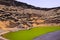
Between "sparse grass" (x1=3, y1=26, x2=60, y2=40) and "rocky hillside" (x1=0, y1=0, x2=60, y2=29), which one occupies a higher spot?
"sparse grass" (x1=3, y1=26, x2=60, y2=40)

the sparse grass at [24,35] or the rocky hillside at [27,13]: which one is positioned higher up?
the sparse grass at [24,35]

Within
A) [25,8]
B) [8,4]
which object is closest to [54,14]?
[25,8]

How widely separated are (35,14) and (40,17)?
2205 millimetres

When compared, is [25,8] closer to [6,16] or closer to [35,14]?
[35,14]

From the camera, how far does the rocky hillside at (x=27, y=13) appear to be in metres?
41.7

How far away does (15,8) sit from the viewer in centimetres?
4912

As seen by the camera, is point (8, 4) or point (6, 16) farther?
point (8, 4)

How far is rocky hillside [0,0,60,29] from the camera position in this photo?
41.7 m

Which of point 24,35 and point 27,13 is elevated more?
point 24,35

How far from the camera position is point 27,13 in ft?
159

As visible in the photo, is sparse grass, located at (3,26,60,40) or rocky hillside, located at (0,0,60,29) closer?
sparse grass, located at (3,26,60,40)

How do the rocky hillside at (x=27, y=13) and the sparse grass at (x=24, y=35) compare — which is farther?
the rocky hillside at (x=27, y=13)

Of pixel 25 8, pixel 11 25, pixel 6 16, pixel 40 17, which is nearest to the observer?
pixel 11 25

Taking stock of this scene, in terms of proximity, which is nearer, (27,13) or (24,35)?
(24,35)
